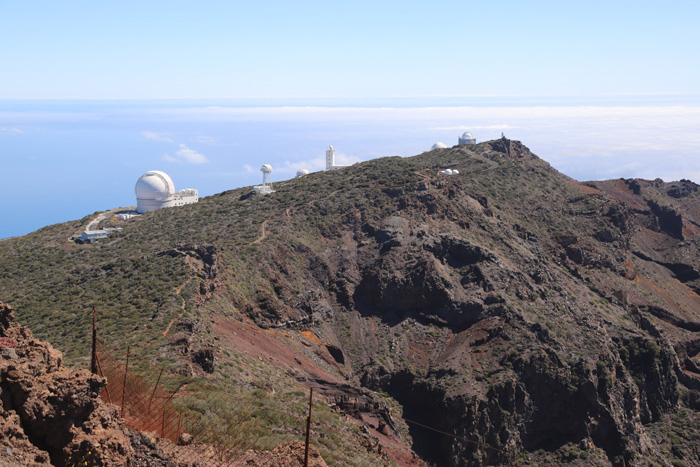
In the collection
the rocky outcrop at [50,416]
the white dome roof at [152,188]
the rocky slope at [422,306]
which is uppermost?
the rocky outcrop at [50,416]

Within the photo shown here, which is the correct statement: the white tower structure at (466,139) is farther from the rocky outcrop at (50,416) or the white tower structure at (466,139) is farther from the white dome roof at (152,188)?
the rocky outcrop at (50,416)

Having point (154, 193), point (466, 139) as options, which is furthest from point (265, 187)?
point (466, 139)

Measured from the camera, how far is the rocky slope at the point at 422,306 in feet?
125

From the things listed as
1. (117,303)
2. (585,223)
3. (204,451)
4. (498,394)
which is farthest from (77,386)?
(585,223)

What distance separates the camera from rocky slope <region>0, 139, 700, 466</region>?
125 feet

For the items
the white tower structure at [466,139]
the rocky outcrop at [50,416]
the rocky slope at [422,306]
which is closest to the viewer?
the rocky outcrop at [50,416]

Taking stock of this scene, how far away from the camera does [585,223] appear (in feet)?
231

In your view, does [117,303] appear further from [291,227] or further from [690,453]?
[690,453]

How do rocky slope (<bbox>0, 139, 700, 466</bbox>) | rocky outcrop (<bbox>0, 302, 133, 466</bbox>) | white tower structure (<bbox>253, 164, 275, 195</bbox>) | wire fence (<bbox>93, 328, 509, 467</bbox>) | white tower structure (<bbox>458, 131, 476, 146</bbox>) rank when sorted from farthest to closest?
white tower structure (<bbox>458, 131, 476, 146</bbox>), white tower structure (<bbox>253, 164, 275, 195</bbox>), rocky slope (<bbox>0, 139, 700, 466</bbox>), wire fence (<bbox>93, 328, 509, 467</bbox>), rocky outcrop (<bbox>0, 302, 133, 466</bbox>)

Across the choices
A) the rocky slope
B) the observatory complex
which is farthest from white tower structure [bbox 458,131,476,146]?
the observatory complex

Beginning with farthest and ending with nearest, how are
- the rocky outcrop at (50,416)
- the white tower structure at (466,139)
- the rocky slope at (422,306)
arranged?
1. the white tower structure at (466,139)
2. the rocky slope at (422,306)
3. the rocky outcrop at (50,416)

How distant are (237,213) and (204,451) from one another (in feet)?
147

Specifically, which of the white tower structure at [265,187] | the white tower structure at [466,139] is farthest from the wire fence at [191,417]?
the white tower structure at [466,139]

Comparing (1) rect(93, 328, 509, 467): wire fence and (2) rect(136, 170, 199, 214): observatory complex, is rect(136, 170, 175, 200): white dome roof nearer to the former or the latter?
(2) rect(136, 170, 199, 214): observatory complex
